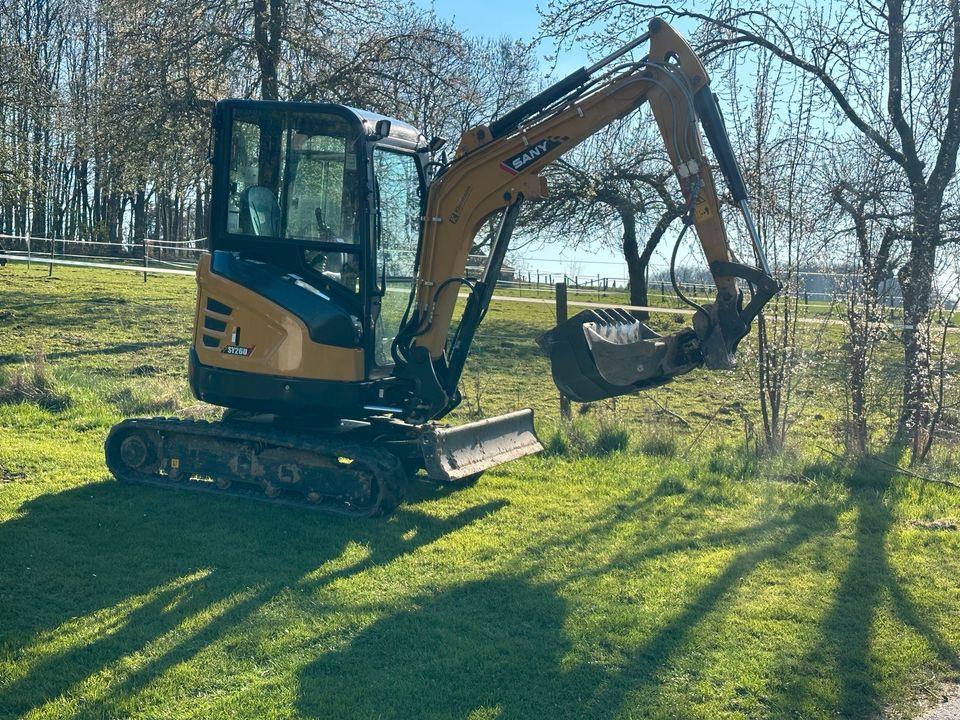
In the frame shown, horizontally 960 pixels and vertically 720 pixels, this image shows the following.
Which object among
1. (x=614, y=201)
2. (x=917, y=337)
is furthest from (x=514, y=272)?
(x=917, y=337)

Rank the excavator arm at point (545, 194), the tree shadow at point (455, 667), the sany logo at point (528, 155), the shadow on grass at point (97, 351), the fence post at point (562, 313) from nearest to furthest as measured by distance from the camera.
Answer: the tree shadow at point (455, 667) → the excavator arm at point (545, 194) → the sany logo at point (528, 155) → the fence post at point (562, 313) → the shadow on grass at point (97, 351)

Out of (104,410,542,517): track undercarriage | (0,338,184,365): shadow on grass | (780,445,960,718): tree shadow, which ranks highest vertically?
(0,338,184,365): shadow on grass

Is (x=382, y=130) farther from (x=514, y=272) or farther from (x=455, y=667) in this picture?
(x=514, y=272)

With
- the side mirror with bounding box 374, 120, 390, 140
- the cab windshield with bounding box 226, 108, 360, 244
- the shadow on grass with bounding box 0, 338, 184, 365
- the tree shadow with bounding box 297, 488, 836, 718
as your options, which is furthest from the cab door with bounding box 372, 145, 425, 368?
the shadow on grass with bounding box 0, 338, 184, 365

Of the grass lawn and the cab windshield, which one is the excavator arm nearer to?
the cab windshield

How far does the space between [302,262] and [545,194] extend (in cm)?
194

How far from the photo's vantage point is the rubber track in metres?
7.26

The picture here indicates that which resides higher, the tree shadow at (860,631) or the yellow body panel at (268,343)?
the yellow body panel at (268,343)

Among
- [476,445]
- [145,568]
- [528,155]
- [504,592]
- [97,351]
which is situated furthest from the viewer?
[97,351]

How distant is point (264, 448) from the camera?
25.2 feet

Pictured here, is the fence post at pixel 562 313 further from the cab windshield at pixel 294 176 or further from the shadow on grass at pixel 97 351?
the shadow on grass at pixel 97 351

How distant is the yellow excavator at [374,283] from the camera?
688 centimetres

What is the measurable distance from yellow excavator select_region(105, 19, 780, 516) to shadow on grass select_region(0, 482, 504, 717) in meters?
0.41

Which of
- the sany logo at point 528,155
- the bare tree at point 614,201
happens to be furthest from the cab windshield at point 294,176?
the bare tree at point 614,201
